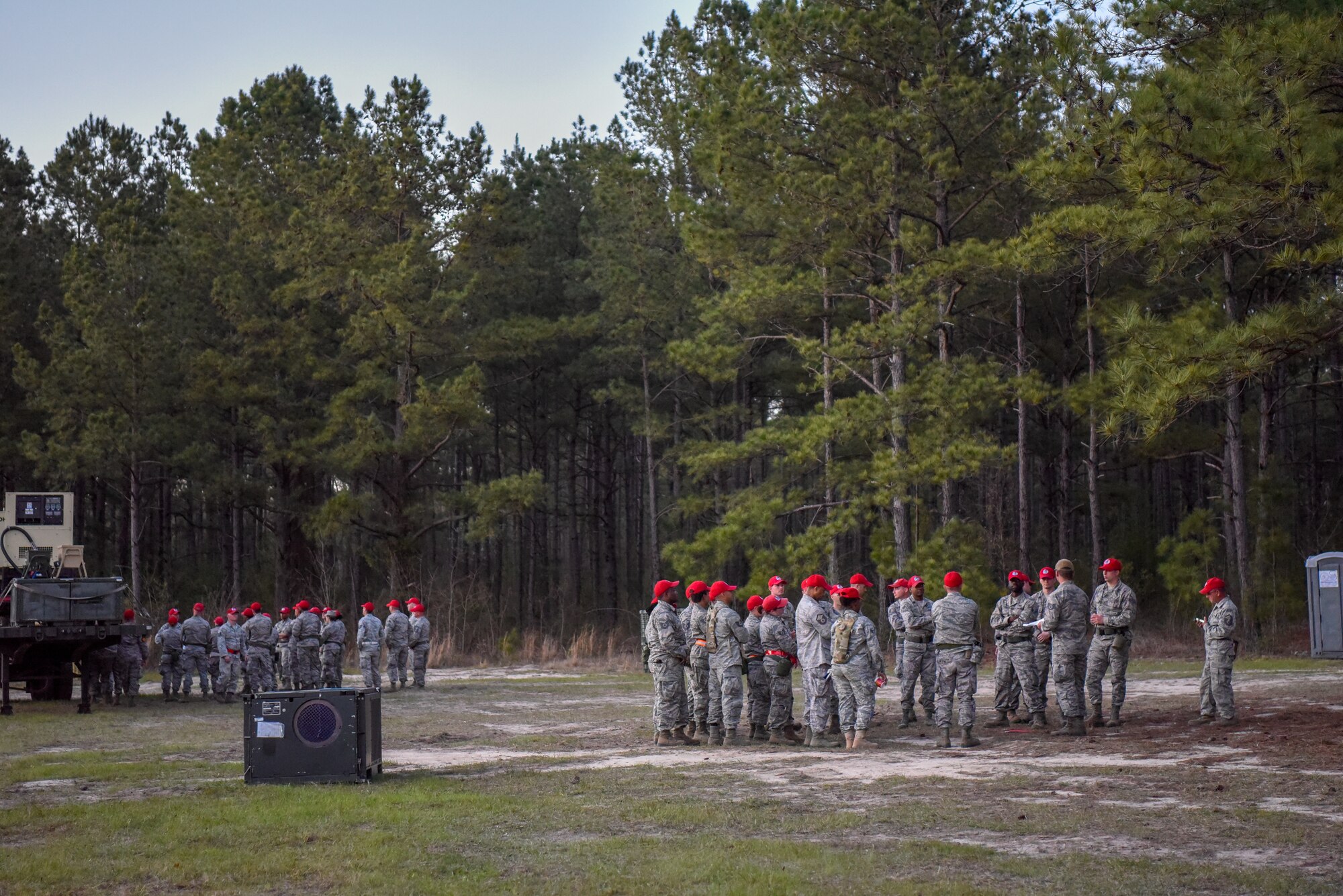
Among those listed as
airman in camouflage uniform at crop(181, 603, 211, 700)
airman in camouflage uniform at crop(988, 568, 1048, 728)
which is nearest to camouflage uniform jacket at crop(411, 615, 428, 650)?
airman in camouflage uniform at crop(181, 603, 211, 700)

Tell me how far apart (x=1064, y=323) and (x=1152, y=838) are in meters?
32.4

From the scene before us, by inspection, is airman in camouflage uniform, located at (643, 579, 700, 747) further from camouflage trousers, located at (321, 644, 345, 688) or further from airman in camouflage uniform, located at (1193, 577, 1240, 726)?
camouflage trousers, located at (321, 644, 345, 688)

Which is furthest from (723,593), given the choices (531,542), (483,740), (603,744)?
(531,542)

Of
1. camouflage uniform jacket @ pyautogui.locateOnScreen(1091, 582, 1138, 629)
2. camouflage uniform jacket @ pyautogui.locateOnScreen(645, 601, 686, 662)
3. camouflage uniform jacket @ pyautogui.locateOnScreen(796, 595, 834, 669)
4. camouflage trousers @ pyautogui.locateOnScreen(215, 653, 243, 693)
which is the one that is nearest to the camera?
camouflage uniform jacket @ pyautogui.locateOnScreen(796, 595, 834, 669)

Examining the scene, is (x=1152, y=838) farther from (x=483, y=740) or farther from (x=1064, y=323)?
(x=1064, y=323)

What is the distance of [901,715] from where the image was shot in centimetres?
1820

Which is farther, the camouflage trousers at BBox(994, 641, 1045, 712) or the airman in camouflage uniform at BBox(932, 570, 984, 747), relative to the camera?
the camouflage trousers at BBox(994, 641, 1045, 712)

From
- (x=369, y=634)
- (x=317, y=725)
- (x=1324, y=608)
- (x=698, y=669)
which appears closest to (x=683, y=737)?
(x=698, y=669)

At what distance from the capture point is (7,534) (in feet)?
77.6

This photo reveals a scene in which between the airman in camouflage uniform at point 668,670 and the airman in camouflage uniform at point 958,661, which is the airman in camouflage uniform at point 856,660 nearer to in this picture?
the airman in camouflage uniform at point 958,661

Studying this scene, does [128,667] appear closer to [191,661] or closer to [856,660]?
[191,661]

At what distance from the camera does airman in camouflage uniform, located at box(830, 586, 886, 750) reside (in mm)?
14797

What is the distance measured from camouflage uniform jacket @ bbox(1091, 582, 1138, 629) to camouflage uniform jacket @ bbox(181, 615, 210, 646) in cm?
1573

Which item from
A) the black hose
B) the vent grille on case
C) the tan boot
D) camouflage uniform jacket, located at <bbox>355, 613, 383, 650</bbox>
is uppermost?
the black hose
